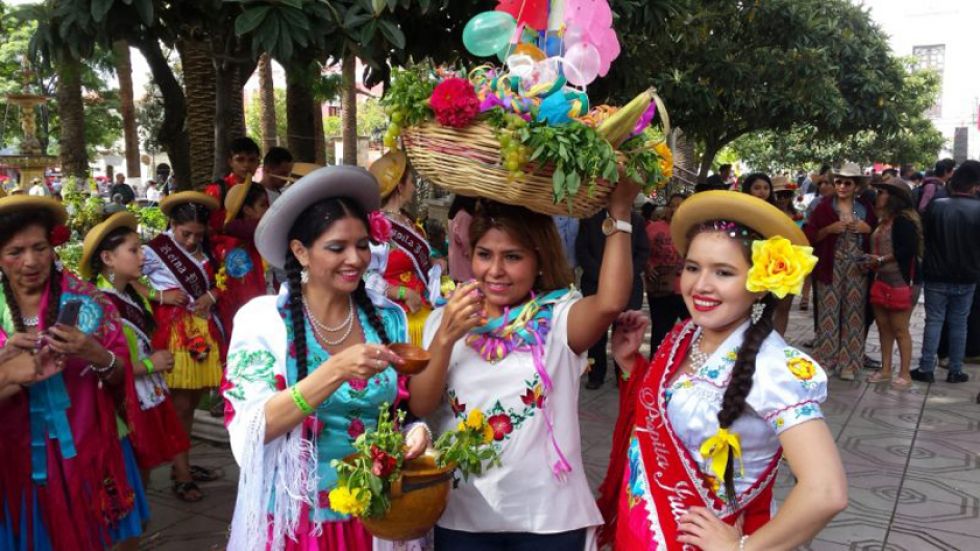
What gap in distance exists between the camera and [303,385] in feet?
6.56

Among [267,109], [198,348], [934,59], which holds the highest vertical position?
[934,59]

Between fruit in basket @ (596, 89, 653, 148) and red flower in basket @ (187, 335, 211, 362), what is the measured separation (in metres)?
3.71

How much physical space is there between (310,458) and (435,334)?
1.64 feet

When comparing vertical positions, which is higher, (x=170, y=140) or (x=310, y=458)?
(x=170, y=140)

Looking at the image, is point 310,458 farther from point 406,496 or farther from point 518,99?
point 518,99

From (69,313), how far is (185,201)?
2.30 m

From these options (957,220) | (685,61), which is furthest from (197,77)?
(957,220)

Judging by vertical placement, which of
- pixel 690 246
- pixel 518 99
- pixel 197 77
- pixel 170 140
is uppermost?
pixel 197 77

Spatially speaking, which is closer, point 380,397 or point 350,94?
point 380,397

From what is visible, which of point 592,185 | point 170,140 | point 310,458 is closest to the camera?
point 592,185

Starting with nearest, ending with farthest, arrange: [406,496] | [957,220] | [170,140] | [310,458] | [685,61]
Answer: [406,496], [310,458], [957,220], [170,140], [685,61]

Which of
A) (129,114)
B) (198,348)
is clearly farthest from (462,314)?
(129,114)

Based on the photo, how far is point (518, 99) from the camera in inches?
79.7

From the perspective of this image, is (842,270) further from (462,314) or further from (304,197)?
(304,197)
